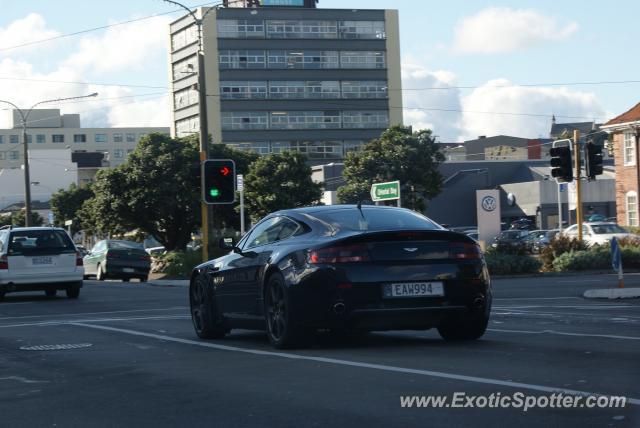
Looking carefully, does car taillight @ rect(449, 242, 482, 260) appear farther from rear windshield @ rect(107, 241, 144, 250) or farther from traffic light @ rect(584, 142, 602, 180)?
rear windshield @ rect(107, 241, 144, 250)

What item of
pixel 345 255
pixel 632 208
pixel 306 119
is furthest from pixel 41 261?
pixel 306 119

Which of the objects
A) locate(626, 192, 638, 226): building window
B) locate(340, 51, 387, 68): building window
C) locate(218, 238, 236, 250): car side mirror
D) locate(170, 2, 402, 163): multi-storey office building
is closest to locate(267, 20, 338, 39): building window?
locate(170, 2, 402, 163): multi-storey office building

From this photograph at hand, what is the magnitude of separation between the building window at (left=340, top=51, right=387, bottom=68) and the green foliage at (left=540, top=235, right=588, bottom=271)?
318 feet

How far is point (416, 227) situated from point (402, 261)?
A: 24.2 inches

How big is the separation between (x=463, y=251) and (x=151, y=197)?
4490cm

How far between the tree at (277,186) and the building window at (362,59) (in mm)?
62713

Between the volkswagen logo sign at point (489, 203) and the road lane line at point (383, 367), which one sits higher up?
the volkswagen logo sign at point (489, 203)

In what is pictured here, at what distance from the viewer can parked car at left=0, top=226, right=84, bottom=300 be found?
25031 mm

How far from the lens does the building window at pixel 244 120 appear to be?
127375 mm

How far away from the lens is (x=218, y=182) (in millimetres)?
27328

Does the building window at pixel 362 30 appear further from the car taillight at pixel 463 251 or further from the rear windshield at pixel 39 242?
the car taillight at pixel 463 251

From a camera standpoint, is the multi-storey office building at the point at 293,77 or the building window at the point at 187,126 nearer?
the multi-storey office building at the point at 293,77

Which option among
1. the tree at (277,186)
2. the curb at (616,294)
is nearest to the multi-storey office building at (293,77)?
the tree at (277,186)

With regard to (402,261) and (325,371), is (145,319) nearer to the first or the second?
(402,261)
